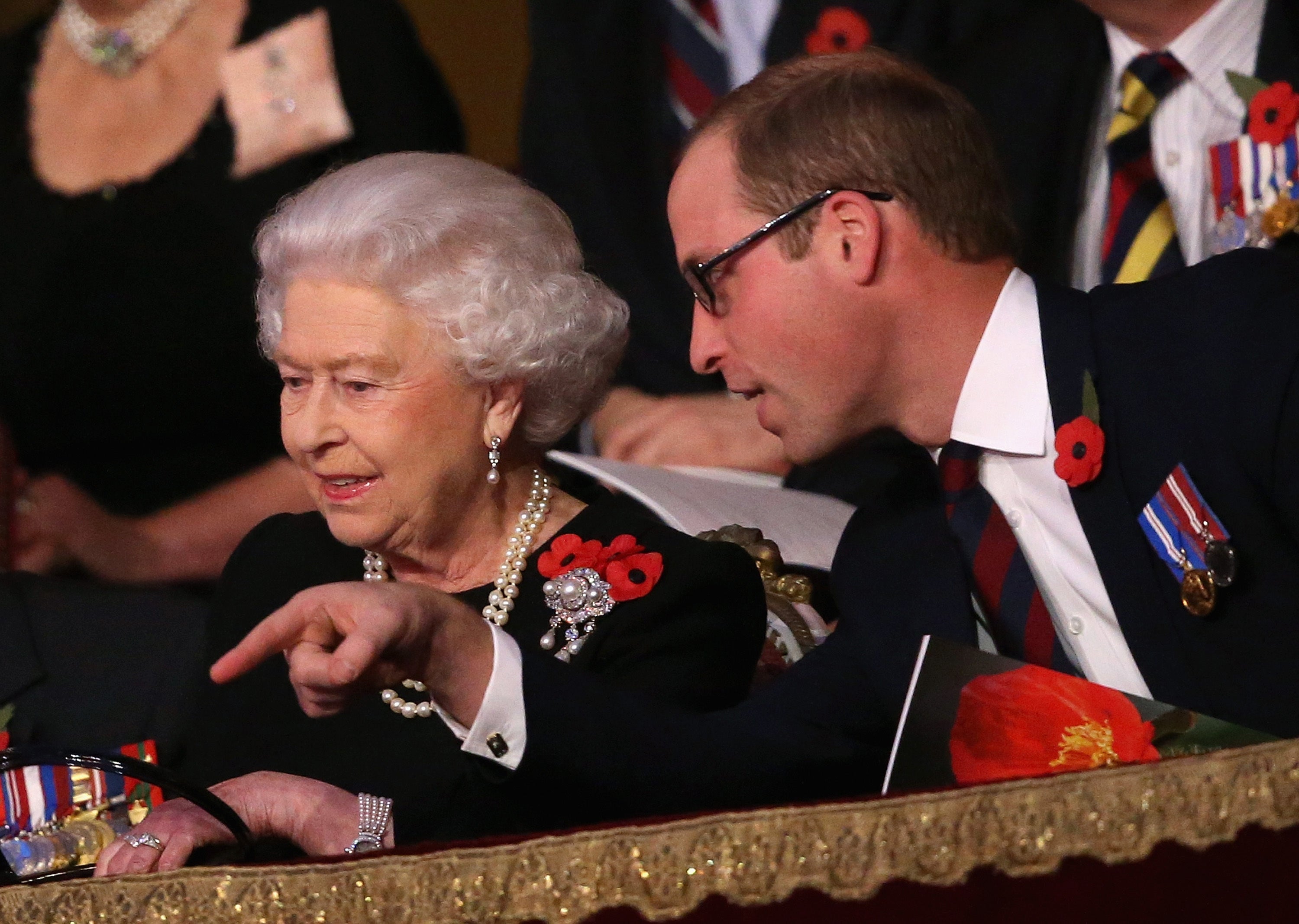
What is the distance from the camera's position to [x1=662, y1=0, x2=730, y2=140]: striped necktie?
2904 millimetres

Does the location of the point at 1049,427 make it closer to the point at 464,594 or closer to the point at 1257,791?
the point at 1257,791

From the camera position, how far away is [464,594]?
5.85 ft

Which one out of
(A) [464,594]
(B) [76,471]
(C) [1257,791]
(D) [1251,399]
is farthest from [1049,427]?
(B) [76,471]

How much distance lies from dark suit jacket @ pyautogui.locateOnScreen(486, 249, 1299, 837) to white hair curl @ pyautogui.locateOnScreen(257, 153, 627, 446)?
406 mm

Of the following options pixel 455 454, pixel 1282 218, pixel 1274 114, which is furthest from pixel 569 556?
pixel 1274 114

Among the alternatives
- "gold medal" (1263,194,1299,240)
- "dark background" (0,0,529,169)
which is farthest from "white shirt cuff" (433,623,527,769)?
"dark background" (0,0,529,169)

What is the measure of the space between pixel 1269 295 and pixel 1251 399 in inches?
4.1

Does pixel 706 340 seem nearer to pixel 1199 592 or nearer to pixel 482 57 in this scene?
pixel 1199 592

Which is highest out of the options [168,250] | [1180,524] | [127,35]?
[127,35]

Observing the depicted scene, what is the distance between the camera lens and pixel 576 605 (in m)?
1.74

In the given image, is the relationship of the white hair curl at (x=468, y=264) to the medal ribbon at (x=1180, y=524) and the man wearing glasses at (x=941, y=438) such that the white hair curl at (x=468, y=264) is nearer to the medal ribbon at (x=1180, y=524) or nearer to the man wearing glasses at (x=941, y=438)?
the man wearing glasses at (x=941, y=438)

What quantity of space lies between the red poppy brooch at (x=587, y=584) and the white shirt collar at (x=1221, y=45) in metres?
1.22

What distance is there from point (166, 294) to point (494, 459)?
136 centimetres

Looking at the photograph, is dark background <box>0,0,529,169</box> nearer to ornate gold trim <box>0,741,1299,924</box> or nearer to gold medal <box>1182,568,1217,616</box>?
gold medal <box>1182,568,1217,616</box>
